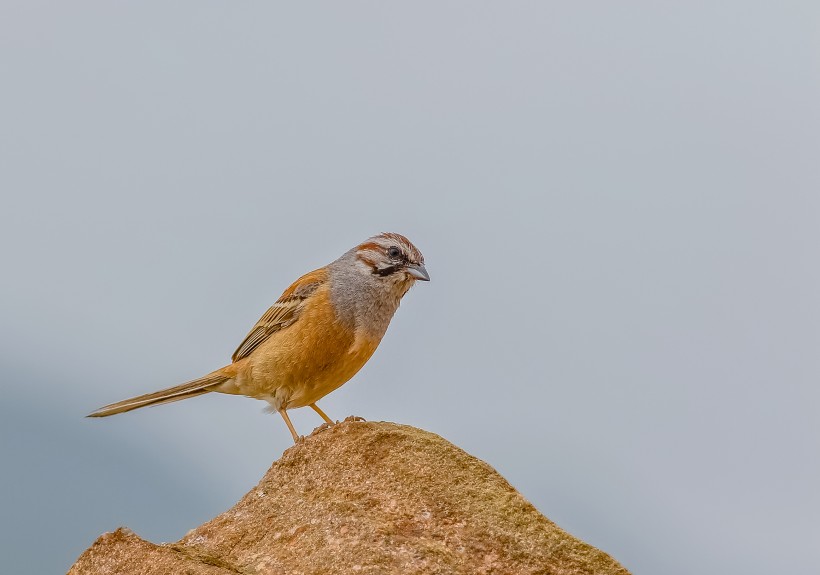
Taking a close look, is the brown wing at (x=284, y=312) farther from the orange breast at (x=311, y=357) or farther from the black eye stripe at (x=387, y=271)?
the black eye stripe at (x=387, y=271)

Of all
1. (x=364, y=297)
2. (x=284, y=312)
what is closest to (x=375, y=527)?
(x=364, y=297)

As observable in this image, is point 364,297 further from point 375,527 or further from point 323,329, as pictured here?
point 375,527

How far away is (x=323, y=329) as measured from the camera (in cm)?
974

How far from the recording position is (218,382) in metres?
10.7

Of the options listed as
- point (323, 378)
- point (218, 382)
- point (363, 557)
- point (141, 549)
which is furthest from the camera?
point (218, 382)

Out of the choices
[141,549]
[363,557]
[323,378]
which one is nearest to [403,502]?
[363,557]

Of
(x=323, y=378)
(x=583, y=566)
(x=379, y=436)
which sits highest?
(x=323, y=378)

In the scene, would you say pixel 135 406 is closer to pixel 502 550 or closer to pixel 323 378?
pixel 323 378

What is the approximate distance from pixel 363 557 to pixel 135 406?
4.78 m

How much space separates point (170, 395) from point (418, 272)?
305 cm

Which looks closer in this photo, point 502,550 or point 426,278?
point 502,550

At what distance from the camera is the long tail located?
417 inches

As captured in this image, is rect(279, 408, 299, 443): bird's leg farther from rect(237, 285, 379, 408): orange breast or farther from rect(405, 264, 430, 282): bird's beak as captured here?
rect(405, 264, 430, 282): bird's beak

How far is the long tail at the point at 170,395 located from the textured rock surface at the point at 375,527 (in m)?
2.87
